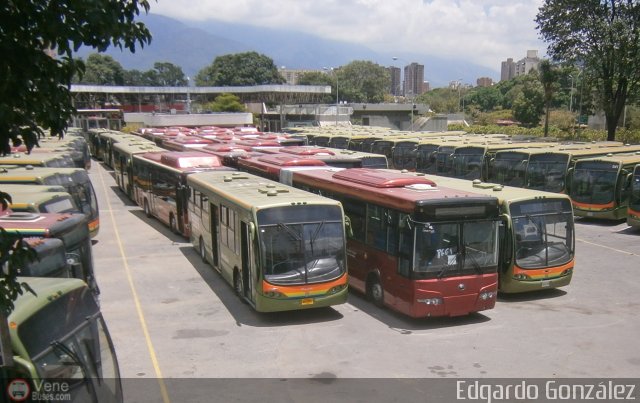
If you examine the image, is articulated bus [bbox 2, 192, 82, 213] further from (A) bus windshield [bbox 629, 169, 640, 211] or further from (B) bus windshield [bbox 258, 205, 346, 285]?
(A) bus windshield [bbox 629, 169, 640, 211]

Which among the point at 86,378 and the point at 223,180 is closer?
the point at 86,378

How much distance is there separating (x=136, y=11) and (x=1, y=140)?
140 centimetres

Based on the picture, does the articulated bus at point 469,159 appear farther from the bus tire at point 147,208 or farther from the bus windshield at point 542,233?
the bus windshield at point 542,233

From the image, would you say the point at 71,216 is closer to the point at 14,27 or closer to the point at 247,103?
the point at 14,27

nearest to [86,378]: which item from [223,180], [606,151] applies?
[223,180]

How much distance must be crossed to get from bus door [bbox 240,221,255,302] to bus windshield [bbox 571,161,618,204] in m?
15.7

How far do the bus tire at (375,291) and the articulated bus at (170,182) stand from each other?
8.72m

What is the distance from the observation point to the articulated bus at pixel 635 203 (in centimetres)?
2073

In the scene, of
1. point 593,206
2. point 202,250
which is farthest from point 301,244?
point 593,206

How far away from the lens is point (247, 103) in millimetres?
95188

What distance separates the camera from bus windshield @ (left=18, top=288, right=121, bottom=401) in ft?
16.5

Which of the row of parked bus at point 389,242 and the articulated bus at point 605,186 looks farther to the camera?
the articulated bus at point 605,186

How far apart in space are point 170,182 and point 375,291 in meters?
11.2

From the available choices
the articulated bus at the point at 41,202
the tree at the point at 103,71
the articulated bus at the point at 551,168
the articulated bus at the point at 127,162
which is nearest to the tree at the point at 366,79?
the tree at the point at 103,71
